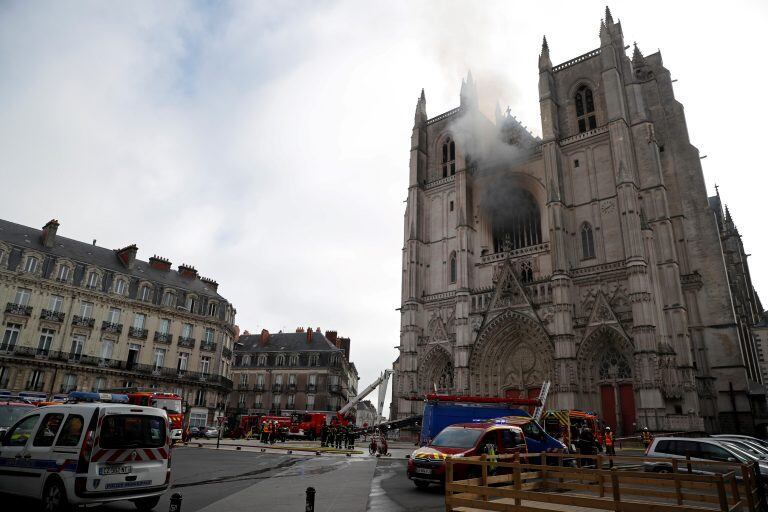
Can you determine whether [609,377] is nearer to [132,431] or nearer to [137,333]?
[132,431]

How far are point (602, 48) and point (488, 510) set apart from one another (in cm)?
3358

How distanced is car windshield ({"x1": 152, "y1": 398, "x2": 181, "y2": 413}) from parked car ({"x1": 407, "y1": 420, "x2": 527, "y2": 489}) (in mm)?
17573

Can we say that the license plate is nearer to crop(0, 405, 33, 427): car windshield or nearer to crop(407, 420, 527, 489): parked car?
crop(407, 420, 527, 489): parked car

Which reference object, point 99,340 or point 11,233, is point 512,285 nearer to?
point 99,340

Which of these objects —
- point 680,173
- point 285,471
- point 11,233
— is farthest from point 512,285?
point 11,233

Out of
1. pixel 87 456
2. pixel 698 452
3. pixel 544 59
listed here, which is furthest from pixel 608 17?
pixel 87 456

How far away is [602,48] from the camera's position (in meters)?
31.1

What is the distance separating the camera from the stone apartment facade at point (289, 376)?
158 ft

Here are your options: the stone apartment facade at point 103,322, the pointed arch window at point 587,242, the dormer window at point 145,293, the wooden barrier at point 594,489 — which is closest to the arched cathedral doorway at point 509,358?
the pointed arch window at point 587,242

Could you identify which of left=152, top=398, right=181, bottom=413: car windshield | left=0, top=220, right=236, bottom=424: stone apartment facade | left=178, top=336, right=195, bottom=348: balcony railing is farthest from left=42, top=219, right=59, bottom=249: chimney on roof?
left=152, top=398, right=181, bottom=413: car windshield

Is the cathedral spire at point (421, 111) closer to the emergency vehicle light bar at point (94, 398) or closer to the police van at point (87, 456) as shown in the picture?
the emergency vehicle light bar at point (94, 398)

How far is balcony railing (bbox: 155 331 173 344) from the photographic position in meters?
34.4

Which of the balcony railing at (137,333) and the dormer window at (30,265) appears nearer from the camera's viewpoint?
the dormer window at (30,265)

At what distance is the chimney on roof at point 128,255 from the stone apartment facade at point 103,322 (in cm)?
7
